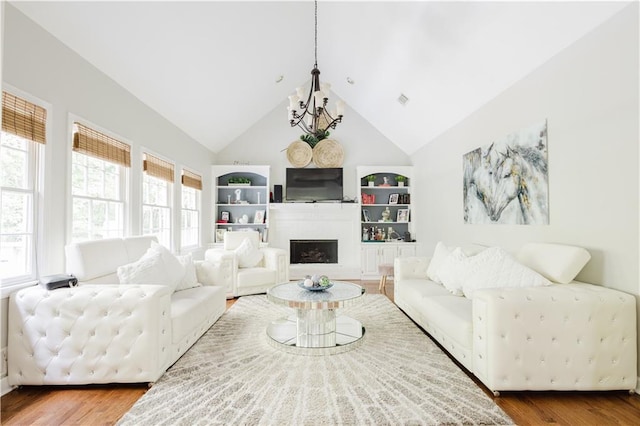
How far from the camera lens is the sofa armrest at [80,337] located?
2.11 meters

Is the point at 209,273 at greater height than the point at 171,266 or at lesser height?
lesser

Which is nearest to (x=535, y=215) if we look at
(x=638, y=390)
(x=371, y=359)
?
(x=638, y=390)

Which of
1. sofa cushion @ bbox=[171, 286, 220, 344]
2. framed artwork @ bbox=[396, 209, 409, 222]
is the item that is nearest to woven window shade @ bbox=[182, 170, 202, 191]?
sofa cushion @ bbox=[171, 286, 220, 344]

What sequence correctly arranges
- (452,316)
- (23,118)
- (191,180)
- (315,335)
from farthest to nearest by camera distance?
(191,180) → (315,335) → (452,316) → (23,118)

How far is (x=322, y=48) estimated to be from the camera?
513cm

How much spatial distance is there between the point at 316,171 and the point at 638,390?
5.32 metres

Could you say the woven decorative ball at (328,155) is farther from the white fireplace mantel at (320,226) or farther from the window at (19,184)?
the window at (19,184)

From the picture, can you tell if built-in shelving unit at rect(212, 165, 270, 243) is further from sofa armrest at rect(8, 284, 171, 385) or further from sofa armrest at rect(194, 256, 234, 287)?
sofa armrest at rect(8, 284, 171, 385)

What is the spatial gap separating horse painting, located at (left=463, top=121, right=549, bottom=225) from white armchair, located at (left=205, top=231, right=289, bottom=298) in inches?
111

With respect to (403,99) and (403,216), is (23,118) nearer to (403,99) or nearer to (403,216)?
(403,99)

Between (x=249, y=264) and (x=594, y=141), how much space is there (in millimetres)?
4237

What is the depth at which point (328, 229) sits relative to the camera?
6434 millimetres

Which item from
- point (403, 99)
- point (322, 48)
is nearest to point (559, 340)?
point (403, 99)

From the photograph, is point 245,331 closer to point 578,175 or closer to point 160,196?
point 160,196
